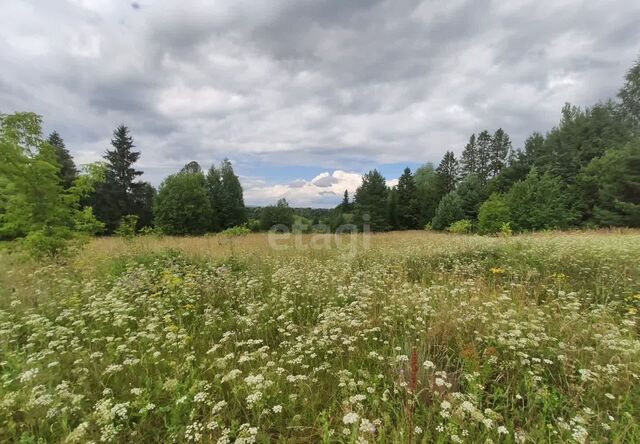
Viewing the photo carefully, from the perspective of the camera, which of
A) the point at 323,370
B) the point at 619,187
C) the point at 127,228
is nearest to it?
the point at 323,370

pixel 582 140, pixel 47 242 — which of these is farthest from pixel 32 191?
pixel 582 140

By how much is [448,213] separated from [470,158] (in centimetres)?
2544

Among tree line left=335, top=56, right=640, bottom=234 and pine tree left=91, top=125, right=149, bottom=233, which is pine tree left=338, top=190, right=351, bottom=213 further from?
pine tree left=91, top=125, right=149, bottom=233

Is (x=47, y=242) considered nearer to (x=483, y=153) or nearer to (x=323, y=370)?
(x=323, y=370)

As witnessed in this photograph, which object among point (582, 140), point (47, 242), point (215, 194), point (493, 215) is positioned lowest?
point (493, 215)

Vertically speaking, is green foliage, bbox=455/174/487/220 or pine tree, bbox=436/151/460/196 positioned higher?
pine tree, bbox=436/151/460/196

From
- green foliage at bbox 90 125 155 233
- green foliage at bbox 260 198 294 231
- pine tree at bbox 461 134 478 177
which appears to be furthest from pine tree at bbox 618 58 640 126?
green foliage at bbox 90 125 155 233

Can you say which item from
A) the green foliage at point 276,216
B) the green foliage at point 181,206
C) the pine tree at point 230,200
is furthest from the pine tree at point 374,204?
the green foliage at point 181,206

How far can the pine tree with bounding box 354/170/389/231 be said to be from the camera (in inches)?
1703

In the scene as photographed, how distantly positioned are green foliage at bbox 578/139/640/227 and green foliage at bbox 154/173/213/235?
4377cm

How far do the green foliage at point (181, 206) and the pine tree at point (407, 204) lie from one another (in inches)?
1170

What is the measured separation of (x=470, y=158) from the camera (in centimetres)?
5288

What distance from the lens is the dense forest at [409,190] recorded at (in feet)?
21.5

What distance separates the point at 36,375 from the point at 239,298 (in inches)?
102
